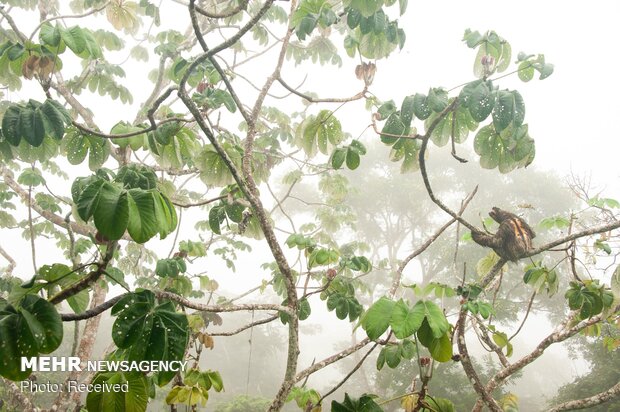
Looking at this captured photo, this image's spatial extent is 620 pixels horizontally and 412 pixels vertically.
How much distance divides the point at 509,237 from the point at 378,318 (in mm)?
1154

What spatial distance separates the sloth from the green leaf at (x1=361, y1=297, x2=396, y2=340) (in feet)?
3.47

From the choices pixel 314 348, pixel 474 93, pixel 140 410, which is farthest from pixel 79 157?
pixel 314 348

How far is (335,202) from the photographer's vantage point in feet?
18.3

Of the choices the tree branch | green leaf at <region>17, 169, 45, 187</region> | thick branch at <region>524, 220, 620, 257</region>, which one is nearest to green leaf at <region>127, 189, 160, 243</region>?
thick branch at <region>524, 220, 620, 257</region>

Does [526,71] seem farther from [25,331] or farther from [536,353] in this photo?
[25,331]

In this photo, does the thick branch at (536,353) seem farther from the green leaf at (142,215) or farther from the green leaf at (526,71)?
the green leaf at (142,215)

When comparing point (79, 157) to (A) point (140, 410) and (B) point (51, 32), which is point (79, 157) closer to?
(B) point (51, 32)

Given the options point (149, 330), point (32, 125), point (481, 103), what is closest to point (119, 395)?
point (149, 330)

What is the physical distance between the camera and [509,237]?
6.07 feet

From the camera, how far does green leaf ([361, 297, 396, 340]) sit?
1.11m

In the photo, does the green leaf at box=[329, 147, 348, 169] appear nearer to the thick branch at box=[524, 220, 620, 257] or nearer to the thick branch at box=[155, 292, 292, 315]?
the thick branch at box=[155, 292, 292, 315]

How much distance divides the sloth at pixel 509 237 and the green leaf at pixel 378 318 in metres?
1.06

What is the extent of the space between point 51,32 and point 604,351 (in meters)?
10.5

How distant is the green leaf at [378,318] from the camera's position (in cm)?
111
